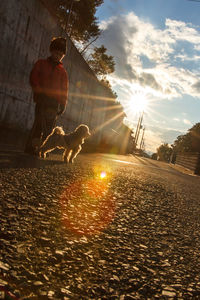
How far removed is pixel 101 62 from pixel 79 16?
7.34 m

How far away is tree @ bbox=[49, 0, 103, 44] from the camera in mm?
22547

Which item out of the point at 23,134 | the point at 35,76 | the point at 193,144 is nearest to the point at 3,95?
the point at 35,76

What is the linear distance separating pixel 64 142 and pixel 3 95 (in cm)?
160

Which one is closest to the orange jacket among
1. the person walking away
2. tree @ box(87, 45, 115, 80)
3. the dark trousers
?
the person walking away

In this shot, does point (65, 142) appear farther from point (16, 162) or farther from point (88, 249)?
point (88, 249)

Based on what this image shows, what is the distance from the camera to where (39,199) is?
6.72 feet

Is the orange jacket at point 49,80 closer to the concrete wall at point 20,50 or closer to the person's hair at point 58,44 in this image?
the person's hair at point 58,44

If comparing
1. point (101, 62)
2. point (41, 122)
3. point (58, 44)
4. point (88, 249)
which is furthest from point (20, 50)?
point (101, 62)

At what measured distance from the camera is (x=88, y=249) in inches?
51.7

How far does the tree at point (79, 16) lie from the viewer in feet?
74.0

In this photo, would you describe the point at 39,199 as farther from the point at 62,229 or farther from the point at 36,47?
the point at 36,47

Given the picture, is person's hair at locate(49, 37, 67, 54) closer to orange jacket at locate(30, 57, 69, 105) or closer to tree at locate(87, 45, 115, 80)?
orange jacket at locate(30, 57, 69, 105)

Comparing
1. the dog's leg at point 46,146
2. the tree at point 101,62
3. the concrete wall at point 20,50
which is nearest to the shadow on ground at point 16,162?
the dog's leg at point 46,146

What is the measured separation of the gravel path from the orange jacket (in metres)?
2.81
